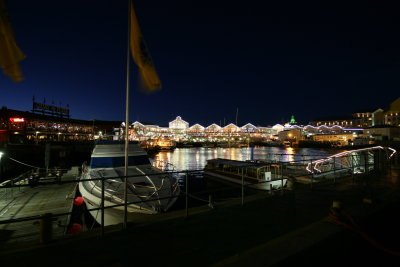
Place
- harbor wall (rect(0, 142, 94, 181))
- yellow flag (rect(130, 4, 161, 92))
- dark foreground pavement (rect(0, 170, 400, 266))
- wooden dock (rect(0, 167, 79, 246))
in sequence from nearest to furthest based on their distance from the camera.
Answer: dark foreground pavement (rect(0, 170, 400, 266)) < yellow flag (rect(130, 4, 161, 92)) < wooden dock (rect(0, 167, 79, 246)) < harbor wall (rect(0, 142, 94, 181))

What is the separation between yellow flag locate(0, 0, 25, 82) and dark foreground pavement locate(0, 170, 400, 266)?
13.5ft

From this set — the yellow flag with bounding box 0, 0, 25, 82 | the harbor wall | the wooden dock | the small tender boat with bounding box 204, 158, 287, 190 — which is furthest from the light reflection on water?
the yellow flag with bounding box 0, 0, 25, 82

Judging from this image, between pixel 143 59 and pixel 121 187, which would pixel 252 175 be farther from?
pixel 143 59

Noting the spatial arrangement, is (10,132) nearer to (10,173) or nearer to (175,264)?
(10,173)

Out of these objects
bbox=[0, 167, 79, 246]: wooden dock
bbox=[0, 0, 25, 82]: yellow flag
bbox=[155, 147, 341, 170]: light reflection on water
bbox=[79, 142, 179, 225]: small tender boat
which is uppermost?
bbox=[0, 0, 25, 82]: yellow flag

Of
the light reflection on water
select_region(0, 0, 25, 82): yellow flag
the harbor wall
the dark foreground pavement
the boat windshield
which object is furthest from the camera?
the light reflection on water

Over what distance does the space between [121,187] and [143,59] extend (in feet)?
21.1

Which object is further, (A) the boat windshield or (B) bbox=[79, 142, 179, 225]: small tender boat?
(A) the boat windshield

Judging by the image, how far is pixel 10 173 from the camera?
29922mm

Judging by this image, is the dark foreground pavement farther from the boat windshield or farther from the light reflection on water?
the light reflection on water

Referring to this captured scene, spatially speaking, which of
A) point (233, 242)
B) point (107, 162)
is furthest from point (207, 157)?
point (233, 242)

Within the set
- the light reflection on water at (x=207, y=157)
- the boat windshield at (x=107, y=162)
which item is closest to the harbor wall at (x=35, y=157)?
the boat windshield at (x=107, y=162)

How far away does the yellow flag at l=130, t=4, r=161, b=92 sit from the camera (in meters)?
6.33

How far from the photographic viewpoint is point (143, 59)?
648 centimetres
